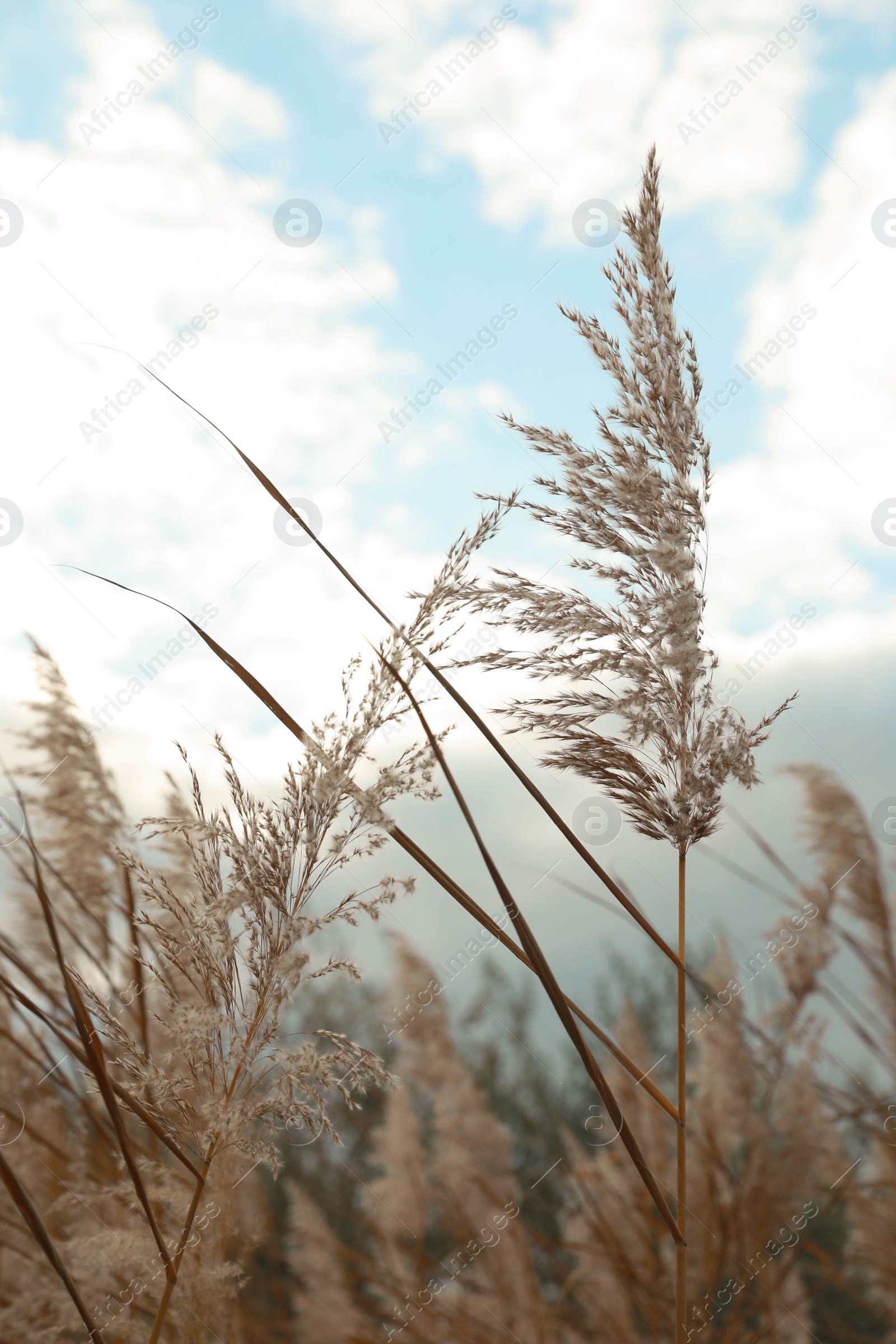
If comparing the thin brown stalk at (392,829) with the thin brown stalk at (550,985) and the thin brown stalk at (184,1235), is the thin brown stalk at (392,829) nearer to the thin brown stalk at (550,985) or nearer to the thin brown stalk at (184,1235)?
the thin brown stalk at (550,985)

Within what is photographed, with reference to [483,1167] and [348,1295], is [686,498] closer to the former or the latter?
[483,1167]

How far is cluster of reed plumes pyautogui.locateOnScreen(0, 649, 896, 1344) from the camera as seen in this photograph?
1102 millimetres

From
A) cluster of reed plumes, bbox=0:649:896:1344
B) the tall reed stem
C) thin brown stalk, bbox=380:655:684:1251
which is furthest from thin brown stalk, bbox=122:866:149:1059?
the tall reed stem

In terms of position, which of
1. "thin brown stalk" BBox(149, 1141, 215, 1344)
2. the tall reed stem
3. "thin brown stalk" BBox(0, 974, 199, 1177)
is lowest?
the tall reed stem

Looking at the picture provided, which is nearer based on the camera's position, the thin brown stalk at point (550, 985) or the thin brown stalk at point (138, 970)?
the thin brown stalk at point (550, 985)

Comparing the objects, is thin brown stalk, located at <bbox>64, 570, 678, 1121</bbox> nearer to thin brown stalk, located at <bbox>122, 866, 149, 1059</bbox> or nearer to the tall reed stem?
the tall reed stem

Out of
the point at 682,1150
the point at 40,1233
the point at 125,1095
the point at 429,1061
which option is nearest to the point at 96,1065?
the point at 125,1095

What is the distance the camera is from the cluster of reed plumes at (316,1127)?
1102mm

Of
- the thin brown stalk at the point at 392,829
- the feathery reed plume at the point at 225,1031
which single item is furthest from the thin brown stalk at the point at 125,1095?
the thin brown stalk at the point at 392,829

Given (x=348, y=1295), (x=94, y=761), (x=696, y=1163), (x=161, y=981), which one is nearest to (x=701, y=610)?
(x=161, y=981)

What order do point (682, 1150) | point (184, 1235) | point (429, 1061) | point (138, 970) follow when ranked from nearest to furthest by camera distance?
point (184, 1235) < point (682, 1150) < point (138, 970) < point (429, 1061)

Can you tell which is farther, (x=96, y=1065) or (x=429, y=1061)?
(x=429, y=1061)

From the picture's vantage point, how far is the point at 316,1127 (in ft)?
3.60

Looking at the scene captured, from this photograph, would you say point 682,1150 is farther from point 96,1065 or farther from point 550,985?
point 96,1065
